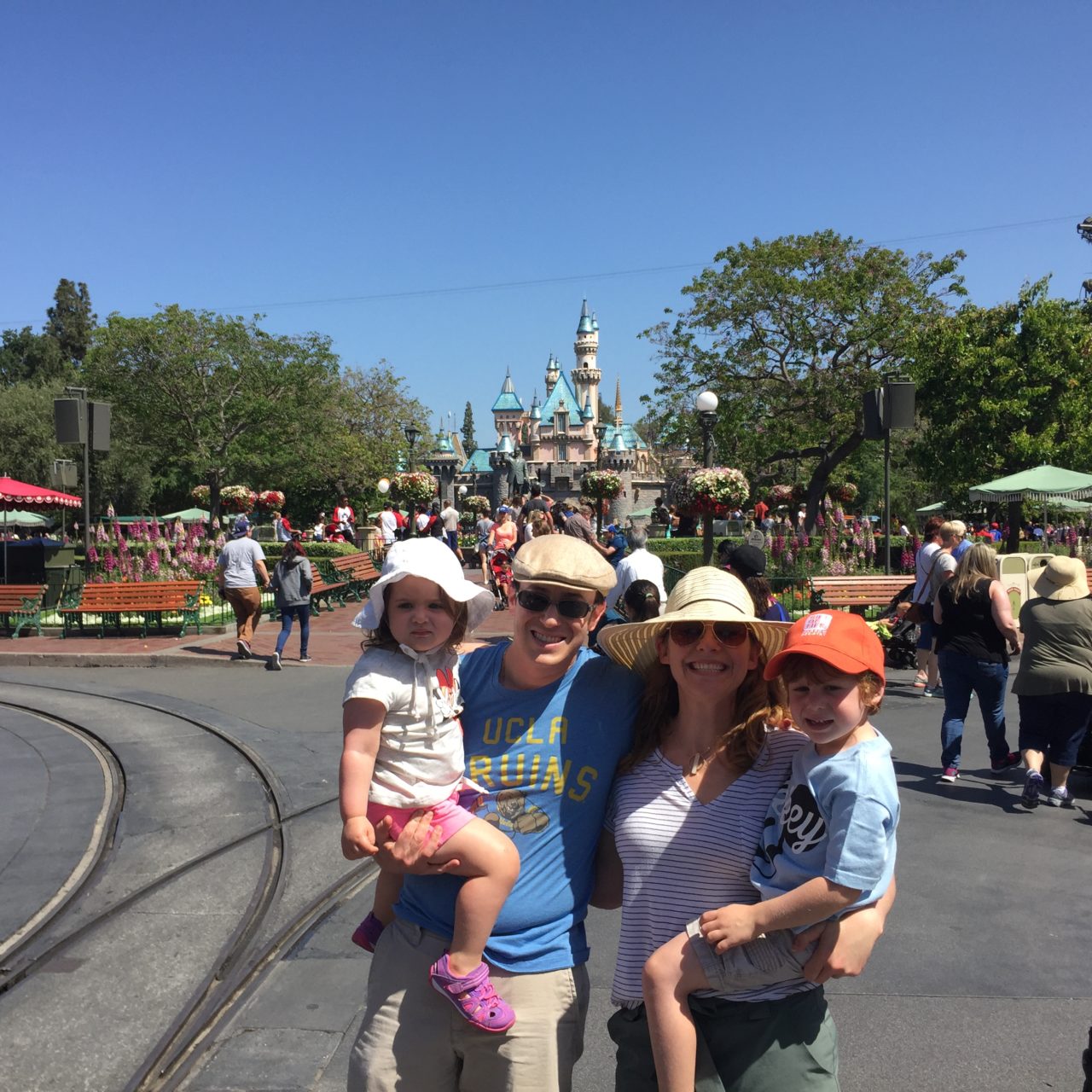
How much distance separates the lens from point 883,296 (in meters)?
27.4

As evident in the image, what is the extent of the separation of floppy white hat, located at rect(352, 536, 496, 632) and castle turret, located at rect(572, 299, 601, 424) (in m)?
114

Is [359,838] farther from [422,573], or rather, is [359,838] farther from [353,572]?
[353,572]

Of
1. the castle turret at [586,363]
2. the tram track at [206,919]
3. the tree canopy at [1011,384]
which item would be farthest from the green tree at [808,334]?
the castle turret at [586,363]

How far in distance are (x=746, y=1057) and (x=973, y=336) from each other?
27.5 meters

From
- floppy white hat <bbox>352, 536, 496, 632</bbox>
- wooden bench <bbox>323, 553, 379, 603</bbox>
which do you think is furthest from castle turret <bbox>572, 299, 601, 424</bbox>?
floppy white hat <bbox>352, 536, 496, 632</bbox>

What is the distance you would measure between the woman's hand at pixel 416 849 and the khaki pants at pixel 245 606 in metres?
10.7

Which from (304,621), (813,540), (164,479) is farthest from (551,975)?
(164,479)

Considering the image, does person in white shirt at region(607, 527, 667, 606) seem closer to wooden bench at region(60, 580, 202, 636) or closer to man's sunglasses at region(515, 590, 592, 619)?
man's sunglasses at region(515, 590, 592, 619)

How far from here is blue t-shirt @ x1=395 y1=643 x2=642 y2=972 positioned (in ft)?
7.41

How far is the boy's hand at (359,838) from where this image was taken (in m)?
2.25

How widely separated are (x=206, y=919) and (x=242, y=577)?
7993 millimetres

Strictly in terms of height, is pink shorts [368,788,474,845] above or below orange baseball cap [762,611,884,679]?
below

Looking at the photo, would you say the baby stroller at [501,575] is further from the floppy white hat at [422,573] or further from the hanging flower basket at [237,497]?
the floppy white hat at [422,573]

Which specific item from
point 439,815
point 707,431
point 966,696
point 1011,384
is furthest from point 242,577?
point 1011,384
